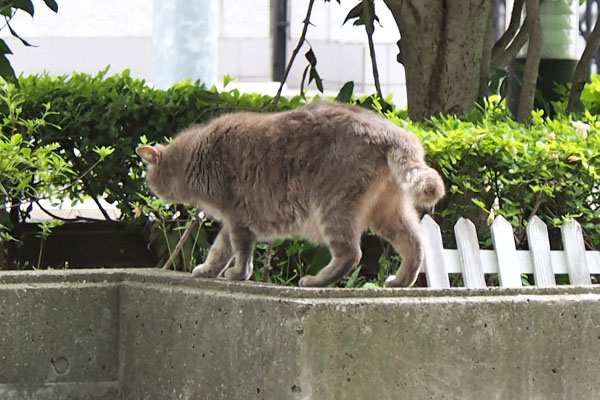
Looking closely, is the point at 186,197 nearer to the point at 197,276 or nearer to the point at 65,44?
the point at 197,276

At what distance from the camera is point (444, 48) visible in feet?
20.4

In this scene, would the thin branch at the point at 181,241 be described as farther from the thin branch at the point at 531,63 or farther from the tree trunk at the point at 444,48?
the thin branch at the point at 531,63

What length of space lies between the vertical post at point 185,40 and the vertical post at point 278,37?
9.69 meters

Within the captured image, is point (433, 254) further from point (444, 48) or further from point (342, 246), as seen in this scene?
point (444, 48)

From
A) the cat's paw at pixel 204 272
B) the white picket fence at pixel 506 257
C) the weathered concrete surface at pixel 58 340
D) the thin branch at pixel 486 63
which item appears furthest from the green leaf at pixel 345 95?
the weathered concrete surface at pixel 58 340

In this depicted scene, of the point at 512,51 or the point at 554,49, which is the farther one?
the point at 554,49

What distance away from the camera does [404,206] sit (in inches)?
174

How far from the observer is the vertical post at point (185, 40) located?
784 cm

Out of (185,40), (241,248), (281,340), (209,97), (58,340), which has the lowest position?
(58,340)

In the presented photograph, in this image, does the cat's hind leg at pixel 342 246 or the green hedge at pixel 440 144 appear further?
the green hedge at pixel 440 144


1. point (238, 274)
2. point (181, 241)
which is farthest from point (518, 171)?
point (181, 241)

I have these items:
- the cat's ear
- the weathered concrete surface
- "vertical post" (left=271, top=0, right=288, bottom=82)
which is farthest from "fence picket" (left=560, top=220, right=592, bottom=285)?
"vertical post" (left=271, top=0, right=288, bottom=82)

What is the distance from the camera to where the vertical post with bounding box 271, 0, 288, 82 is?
17688mm

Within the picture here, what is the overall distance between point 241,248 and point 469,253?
121 centimetres
